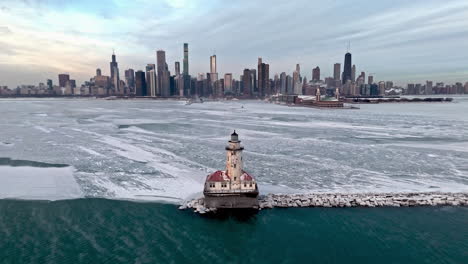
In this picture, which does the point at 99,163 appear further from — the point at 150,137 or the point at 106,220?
the point at 150,137

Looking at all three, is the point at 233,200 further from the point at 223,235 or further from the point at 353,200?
the point at 353,200

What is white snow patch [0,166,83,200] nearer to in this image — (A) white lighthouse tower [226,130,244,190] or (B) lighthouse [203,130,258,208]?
(B) lighthouse [203,130,258,208]

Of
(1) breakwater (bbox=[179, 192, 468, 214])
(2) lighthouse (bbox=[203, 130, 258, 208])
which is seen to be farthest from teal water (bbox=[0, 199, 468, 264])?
(2) lighthouse (bbox=[203, 130, 258, 208])

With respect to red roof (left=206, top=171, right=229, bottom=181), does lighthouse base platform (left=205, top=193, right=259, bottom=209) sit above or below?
below

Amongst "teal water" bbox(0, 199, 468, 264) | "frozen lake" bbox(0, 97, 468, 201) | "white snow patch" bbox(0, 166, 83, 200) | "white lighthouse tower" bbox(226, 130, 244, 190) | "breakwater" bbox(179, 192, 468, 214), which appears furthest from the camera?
"frozen lake" bbox(0, 97, 468, 201)

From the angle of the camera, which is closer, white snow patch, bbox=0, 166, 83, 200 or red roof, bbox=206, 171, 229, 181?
red roof, bbox=206, 171, 229, 181

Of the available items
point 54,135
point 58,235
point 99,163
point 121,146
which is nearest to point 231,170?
point 58,235
